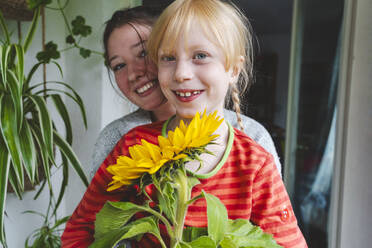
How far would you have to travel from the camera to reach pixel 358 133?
51.1 inches

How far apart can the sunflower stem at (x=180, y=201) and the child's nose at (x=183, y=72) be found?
0.18 m

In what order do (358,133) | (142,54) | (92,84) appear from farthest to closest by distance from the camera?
(92,84)
(358,133)
(142,54)

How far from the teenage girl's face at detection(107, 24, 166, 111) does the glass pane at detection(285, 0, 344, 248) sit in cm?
107

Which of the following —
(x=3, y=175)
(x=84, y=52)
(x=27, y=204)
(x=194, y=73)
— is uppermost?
(x=84, y=52)

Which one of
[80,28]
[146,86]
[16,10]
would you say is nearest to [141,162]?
[146,86]

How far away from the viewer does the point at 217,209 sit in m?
0.38


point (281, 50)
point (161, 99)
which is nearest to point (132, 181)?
point (161, 99)

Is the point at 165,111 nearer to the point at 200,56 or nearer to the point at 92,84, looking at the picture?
the point at 200,56

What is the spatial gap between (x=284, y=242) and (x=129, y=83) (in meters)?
0.57

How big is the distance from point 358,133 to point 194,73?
1.09m

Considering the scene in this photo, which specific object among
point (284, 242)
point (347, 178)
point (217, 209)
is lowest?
point (347, 178)

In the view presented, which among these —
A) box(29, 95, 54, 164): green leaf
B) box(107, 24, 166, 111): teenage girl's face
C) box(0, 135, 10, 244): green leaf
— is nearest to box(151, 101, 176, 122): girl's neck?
box(107, 24, 166, 111): teenage girl's face

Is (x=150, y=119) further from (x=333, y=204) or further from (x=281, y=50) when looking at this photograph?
(x=281, y=50)

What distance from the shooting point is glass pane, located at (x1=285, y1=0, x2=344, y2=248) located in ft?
5.13
